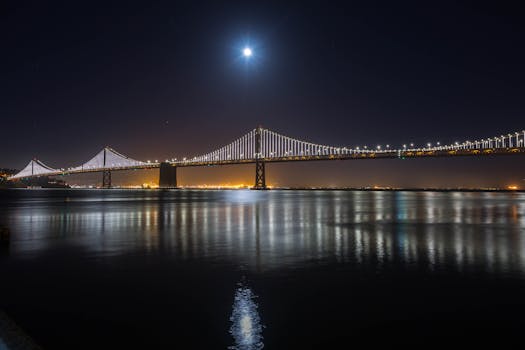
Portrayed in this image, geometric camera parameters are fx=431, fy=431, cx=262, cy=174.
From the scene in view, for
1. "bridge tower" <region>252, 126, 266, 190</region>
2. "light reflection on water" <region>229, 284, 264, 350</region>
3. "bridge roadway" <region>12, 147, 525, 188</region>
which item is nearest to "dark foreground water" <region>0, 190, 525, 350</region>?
"light reflection on water" <region>229, 284, 264, 350</region>

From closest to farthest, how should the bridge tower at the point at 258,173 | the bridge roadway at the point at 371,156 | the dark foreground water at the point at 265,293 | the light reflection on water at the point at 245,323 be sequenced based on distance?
1. the light reflection on water at the point at 245,323
2. the dark foreground water at the point at 265,293
3. the bridge roadway at the point at 371,156
4. the bridge tower at the point at 258,173

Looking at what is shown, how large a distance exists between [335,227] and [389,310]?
32.7 feet

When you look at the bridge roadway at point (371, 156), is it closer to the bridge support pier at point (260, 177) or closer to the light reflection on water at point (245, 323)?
the bridge support pier at point (260, 177)

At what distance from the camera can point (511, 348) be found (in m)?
3.90

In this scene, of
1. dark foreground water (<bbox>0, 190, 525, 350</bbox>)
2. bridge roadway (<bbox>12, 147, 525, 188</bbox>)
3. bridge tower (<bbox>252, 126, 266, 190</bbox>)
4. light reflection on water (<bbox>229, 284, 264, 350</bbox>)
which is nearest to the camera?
light reflection on water (<bbox>229, 284, 264, 350</bbox>)

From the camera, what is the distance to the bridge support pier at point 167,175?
8462 cm

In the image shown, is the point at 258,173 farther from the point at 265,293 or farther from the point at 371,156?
the point at 265,293

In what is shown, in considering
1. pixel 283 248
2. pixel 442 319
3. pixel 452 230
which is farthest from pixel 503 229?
pixel 442 319

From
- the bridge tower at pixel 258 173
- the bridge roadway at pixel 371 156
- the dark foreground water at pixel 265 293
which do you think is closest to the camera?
the dark foreground water at pixel 265 293

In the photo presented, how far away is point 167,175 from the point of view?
279 ft

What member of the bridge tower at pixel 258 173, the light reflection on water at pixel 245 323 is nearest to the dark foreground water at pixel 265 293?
the light reflection on water at pixel 245 323

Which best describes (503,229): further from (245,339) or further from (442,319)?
(245,339)

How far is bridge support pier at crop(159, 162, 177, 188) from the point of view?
84625 millimetres

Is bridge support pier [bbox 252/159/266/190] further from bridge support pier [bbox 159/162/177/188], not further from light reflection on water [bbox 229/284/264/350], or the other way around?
light reflection on water [bbox 229/284/264/350]
